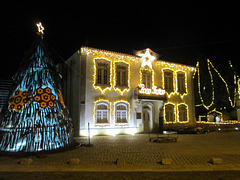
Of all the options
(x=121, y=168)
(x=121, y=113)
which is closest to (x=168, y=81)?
(x=121, y=113)

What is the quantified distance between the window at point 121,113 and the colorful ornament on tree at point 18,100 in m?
9.58

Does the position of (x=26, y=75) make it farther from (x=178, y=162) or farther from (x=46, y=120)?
(x=178, y=162)

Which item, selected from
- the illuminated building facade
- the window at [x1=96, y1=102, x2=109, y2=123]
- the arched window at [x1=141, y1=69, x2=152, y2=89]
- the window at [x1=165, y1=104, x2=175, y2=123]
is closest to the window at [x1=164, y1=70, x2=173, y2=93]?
the illuminated building facade

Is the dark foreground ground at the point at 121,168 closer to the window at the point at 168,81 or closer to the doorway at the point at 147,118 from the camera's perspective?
the doorway at the point at 147,118

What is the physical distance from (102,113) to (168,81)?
8.29 metres

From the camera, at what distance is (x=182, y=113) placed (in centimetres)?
2269

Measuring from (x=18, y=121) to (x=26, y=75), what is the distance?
237 cm

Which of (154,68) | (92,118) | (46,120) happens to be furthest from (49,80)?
(154,68)

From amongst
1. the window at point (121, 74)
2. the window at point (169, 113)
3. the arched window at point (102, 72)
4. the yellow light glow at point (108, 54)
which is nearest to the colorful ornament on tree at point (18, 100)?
the yellow light glow at point (108, 54)

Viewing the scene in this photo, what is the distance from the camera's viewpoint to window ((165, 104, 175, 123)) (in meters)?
21.7

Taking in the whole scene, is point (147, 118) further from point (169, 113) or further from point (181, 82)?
point (181, 82)

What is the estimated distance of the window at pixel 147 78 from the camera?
20.6m

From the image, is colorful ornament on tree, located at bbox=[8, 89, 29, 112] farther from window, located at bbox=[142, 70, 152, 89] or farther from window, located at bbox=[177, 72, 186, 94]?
window, located at bbox=[177, 72, 186, 94]

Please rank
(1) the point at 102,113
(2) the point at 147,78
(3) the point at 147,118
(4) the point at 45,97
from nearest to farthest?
(4) the point at 45,97, (1) the point at 102,113, (3) the point at 147,118, (2) the point at 147,78
